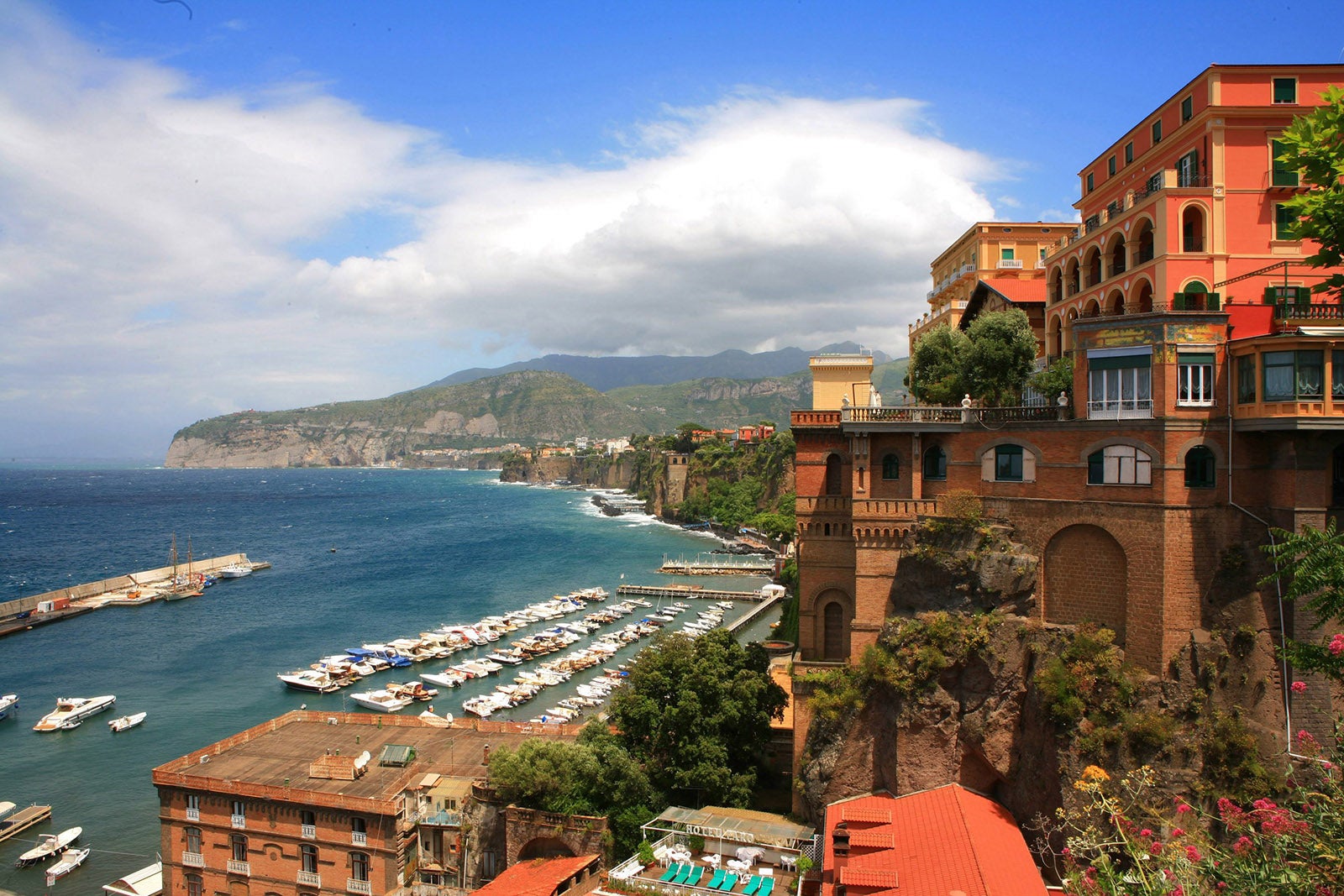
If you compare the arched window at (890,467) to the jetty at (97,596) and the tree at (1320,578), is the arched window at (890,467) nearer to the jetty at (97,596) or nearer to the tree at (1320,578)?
the tree at (1320,578)

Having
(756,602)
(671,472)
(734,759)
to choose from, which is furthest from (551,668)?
(671,472)

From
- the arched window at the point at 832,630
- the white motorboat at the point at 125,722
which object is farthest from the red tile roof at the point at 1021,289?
the white motorboat at the point at 125,722

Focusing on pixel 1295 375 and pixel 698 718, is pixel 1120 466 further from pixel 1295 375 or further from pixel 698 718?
pixel 698 718

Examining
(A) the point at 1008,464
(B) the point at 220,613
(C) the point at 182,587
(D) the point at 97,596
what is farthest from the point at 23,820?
(C) the point at 182,587

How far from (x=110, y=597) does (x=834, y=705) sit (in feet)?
265

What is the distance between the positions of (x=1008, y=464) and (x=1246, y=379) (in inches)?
276

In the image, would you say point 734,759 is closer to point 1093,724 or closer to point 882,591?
point 882,591

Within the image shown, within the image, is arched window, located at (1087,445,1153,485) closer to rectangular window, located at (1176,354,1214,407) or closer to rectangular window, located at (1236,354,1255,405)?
rectangular window, located at (1176,354,1214,407)

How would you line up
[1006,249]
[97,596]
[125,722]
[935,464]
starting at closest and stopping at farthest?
[935,464]
[1006,249]
[125,722]
[97,596]

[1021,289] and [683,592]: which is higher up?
[1021,289]

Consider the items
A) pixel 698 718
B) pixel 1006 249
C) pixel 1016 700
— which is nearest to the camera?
pixel 1016 700

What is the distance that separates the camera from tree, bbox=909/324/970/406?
33.6 meters

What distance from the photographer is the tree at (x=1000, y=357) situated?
32562 millimetres

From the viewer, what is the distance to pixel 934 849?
73.8ft
